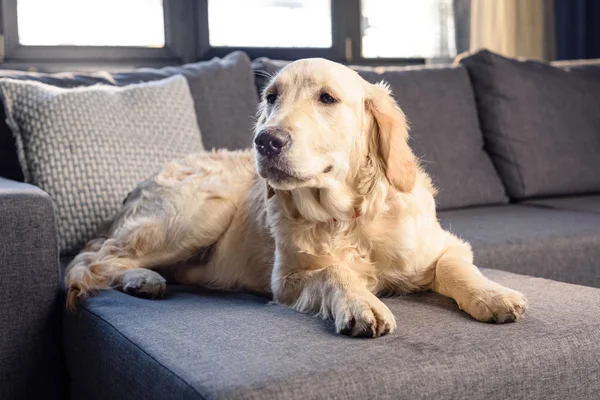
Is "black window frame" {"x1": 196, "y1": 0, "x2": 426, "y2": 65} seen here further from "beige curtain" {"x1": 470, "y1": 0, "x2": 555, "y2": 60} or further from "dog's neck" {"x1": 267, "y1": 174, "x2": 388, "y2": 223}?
"dog's neck" {"x1": 267, "y1": 174, "x2": 388, "y2": 223}

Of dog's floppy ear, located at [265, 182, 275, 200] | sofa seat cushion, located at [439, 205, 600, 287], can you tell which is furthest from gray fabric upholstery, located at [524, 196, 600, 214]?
dog's floppy ear, located at [265, 182, 275, 200]

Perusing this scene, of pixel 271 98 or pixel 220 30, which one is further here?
pixel 220 30

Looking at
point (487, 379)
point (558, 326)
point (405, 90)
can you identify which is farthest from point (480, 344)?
point (405, 90)

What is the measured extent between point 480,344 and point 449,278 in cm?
37

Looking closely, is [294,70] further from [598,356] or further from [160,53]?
[160,53]

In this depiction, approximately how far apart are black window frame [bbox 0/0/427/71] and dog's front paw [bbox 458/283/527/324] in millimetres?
3141

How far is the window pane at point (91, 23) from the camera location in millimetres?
4199

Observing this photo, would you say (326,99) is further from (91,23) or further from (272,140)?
(91,23)

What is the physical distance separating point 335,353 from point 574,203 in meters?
2.37

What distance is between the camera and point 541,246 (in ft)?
8.74

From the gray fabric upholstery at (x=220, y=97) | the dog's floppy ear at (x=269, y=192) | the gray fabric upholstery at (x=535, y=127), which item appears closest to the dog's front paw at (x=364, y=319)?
the dog's floppy ear at (x=269, y=192)

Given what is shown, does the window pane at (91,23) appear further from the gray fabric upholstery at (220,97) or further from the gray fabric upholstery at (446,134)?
the gray fabric upholstery at (446,134)

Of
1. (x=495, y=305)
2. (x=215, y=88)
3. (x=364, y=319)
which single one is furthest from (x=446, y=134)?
(x=364, y=319)

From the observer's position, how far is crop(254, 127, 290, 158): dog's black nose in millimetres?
1698
